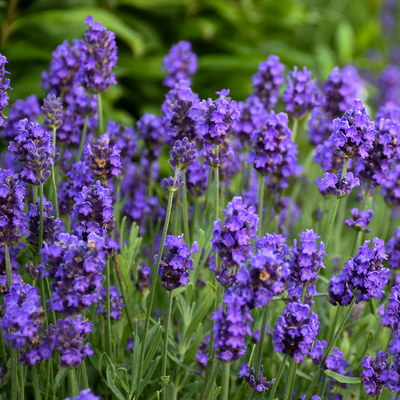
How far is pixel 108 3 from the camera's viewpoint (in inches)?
179

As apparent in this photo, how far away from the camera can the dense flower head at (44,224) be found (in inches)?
60.3

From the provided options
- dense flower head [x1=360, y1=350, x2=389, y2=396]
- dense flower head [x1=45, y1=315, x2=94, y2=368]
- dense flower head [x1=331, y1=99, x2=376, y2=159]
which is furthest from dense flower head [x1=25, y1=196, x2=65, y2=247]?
dense flower head [x1=360, y1=350, x2=389, y2=396]

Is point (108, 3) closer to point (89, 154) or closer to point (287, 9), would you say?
point (287, 9)

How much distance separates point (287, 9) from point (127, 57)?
197cm

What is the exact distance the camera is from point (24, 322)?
4.04 ft

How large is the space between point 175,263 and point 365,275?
0.61m

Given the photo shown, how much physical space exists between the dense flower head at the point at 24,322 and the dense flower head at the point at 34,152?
1.30 feet

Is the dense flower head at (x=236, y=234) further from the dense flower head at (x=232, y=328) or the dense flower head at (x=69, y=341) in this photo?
the dense flower head at (x=69, y=341)

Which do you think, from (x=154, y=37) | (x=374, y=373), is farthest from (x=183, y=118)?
(x=154, y=37)

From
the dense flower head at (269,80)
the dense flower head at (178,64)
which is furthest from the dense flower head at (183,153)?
the dense flower head at (178,64)

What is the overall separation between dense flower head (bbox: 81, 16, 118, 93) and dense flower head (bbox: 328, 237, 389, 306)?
4.42ft

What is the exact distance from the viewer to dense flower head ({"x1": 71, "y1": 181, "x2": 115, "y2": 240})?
1447mm

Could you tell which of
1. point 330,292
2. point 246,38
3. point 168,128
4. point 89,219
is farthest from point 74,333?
point 246,38

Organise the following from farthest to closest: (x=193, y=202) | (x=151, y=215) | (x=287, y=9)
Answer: (x=287, y=9) < (x=151, y=215) < (x=193, y=202)
